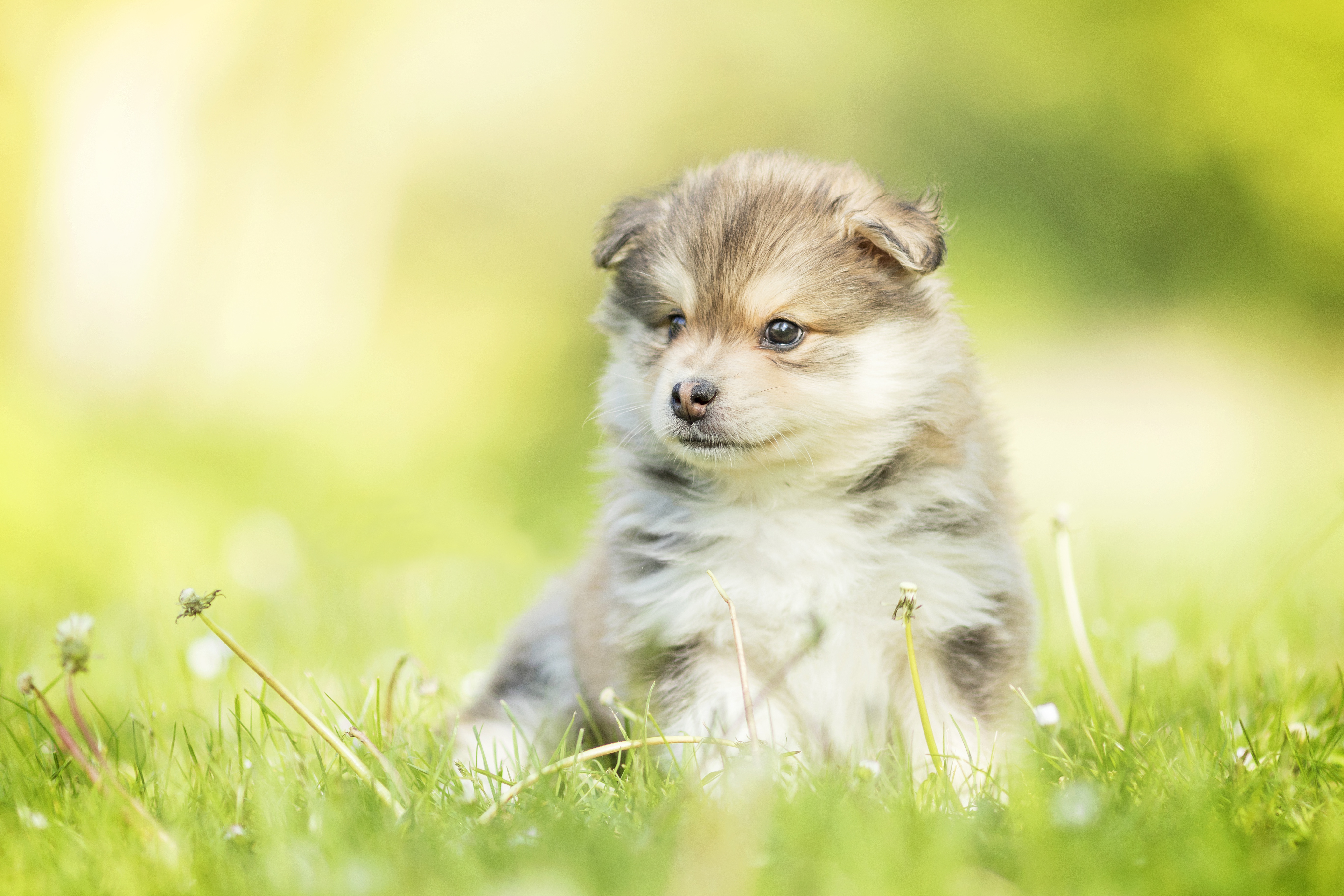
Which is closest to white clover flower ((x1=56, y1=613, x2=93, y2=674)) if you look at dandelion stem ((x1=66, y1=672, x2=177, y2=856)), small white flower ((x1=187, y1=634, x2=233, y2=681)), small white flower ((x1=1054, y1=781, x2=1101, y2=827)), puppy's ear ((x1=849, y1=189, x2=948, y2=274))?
dandelion stem ((x1=66, y1=672, x2=177, y2=856))

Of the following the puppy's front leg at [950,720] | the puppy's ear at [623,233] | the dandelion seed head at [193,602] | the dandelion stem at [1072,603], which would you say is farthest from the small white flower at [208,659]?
the dandelion stem at [1072,603]

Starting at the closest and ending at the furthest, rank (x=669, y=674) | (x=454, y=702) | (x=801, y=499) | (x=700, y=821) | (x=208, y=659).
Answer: (x=700, y=821) → (x=669, y=674) → (x=801, y=499) → (x=454, y=702) → (x=208, y=659)

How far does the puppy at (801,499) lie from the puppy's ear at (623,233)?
0.07 m

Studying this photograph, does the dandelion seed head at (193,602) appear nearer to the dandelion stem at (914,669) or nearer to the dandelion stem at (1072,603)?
the dandelion stem at (914,669)

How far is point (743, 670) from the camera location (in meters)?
2.19

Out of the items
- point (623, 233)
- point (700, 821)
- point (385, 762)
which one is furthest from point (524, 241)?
point (700, 821)

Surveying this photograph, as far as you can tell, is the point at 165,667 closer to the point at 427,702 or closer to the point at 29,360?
the point at 427,702

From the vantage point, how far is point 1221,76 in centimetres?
943

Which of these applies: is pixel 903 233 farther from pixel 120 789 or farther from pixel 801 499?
pixel 120 789

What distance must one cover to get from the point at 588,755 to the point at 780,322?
1117 mm

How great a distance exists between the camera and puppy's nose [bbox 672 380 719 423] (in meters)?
2.51

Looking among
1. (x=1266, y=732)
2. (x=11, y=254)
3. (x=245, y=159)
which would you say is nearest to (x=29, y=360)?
(x=11, y=254)

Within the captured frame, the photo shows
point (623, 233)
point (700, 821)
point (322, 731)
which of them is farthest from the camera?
point (623, 233)

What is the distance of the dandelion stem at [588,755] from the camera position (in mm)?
2064
